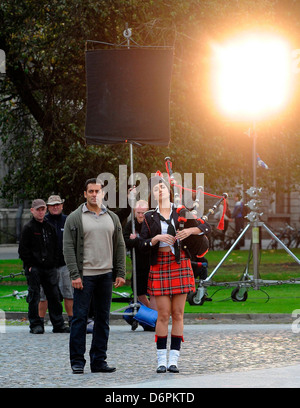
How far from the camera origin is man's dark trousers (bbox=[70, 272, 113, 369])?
9.40 meters

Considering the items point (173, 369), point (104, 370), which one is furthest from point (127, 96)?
point (173, 369)

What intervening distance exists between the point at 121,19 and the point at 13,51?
100 inches

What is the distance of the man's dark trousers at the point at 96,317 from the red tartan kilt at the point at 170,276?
481 millimetres

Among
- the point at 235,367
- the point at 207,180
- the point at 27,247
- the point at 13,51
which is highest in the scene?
the point at 13,51

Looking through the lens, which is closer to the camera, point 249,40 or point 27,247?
point 27,247

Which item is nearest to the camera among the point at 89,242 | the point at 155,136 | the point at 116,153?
the point at 89,242

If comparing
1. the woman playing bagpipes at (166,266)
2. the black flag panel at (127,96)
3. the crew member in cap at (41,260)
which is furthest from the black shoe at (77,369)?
the black flag panel at (127,96)

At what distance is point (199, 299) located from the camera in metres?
16.3

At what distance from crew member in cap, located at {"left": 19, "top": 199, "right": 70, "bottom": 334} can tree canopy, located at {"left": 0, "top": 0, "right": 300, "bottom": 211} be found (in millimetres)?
6885

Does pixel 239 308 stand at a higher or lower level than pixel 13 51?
lower

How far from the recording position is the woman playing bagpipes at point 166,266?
9195mm

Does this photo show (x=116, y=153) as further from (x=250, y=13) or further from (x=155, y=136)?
(x=155, y=136)

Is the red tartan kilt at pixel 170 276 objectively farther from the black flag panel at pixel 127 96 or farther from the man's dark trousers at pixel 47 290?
the man's dark trousers at pixel 47 290
